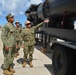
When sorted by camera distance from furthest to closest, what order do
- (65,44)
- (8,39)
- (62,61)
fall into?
(8,39) < (62,61) < (65,44)

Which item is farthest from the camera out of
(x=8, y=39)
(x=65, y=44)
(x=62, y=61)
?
(x=8, y=39)

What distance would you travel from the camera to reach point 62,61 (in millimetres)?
5828

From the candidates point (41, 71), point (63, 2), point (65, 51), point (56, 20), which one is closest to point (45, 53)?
point (56, 20)

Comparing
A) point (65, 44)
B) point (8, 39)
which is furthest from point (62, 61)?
point (8, 39)

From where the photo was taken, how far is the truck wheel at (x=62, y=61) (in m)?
5.58

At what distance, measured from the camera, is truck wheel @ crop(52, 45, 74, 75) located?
558 cm

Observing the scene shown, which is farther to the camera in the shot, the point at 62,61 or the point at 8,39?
the point at 8,39

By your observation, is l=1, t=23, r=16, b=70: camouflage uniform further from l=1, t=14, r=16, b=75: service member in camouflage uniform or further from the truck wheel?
the truck wheel

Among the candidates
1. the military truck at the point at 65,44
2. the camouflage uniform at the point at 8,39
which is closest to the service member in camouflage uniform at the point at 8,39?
the camouflage uniform at the point at 8,39

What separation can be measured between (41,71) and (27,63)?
1345 millimetres

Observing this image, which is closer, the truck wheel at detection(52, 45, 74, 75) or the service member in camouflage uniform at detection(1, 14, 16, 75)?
the truck wheel at detection(52, 45, 74, 75)

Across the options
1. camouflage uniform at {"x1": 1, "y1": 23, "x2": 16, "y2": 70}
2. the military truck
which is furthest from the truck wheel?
camouflage uniform at {"x1": 1, "y1": 23, "x2": 16, "y2": 70}

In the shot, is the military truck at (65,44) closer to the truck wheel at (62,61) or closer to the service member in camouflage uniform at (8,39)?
the truck wheel at (62,61)

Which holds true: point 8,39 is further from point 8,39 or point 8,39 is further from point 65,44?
point 65,44
